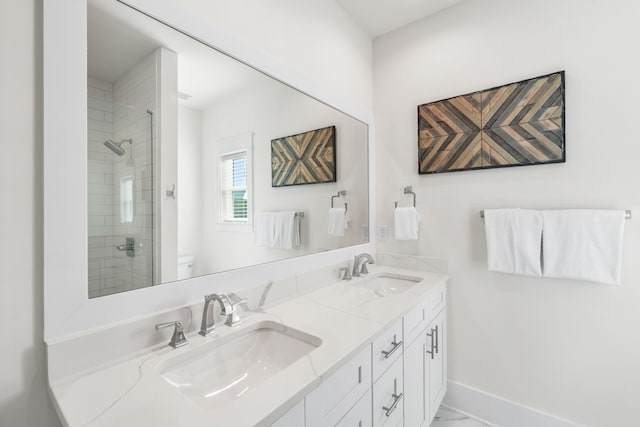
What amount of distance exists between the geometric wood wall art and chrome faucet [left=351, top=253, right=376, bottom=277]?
0.71 metres

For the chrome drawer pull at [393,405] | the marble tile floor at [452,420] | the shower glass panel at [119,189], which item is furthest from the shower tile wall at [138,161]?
the marble tile floor at [452,420]

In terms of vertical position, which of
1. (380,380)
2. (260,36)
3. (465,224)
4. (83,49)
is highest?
(260,36)

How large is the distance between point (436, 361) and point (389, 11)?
2.26 metres

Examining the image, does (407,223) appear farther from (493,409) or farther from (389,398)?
(493,409)

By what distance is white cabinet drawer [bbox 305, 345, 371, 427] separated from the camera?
0.76 metres

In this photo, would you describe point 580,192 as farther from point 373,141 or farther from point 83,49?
point 83,49

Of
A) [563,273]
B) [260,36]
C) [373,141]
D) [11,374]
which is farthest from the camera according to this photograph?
[373,141]

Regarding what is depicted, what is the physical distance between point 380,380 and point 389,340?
0.15 metres

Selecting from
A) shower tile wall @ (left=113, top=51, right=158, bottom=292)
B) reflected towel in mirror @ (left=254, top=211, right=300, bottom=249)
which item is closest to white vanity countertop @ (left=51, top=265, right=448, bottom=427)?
shower tile wall @ (left=113, top=51, right=158, bottom=292)

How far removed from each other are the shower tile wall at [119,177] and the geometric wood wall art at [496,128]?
1638 millimetres

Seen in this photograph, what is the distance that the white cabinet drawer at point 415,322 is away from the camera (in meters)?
1.30

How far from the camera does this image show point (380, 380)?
3.55ft

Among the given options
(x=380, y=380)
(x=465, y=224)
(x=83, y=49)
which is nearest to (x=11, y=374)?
(x=83, y=49)

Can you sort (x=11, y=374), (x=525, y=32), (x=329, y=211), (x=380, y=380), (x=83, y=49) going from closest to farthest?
(x=11, y=374) → (x=83, y=49) → (x=380, y=380) → (x=525, y=32) → (x=329, y=211)
